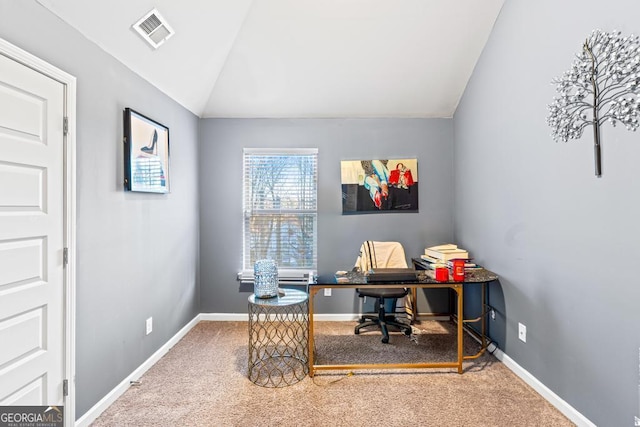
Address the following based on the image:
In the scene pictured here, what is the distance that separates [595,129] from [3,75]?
9.59ft

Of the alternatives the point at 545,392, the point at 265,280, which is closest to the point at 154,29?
the point at 265,280

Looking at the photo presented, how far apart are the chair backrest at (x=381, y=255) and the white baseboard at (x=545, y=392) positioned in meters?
1.17

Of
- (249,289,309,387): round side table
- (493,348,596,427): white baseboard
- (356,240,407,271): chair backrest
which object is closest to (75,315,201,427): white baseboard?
(249,289,309,387): round side table

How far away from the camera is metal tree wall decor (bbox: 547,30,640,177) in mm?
1627

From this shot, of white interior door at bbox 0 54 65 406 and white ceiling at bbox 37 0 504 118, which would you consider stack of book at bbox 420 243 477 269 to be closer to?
white ceiling at bbox 37 0 504 118

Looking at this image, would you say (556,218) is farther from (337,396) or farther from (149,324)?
(149,324)

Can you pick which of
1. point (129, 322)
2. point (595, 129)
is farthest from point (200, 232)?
point (595, 129)

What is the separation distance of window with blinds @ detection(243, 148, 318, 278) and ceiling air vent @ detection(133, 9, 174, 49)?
1552mm

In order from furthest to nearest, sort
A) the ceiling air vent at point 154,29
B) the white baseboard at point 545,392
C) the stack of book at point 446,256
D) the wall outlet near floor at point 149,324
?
the stack of book at point 446,256
the wall outlet near floor at point 149,324
the ceiling air vent at point 154,29
the white baseboard at point 545,392

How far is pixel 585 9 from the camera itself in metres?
1.91

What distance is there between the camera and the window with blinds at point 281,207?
3824mm

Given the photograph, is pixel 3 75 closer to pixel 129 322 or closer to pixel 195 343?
pixel 129 322

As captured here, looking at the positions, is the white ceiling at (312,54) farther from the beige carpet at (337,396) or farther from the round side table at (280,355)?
the beige carpet at (337,396)

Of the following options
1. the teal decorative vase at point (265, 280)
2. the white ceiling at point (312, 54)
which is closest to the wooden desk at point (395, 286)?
the teal decorative vase at point (265, 280)
